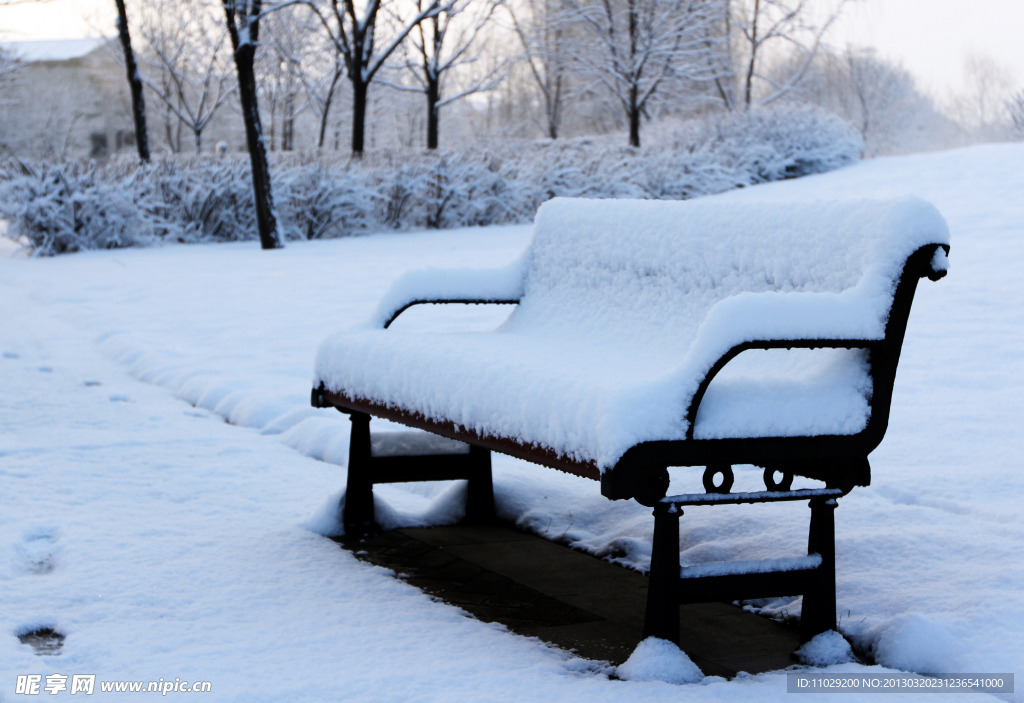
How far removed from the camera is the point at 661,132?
68.6 feet

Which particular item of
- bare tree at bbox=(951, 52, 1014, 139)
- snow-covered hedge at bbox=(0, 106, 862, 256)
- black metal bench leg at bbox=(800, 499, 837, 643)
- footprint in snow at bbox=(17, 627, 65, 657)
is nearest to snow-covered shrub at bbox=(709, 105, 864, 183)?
snow-covered hedge at bbox=(0, 106, 862, 256)

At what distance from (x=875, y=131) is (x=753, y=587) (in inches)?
1954

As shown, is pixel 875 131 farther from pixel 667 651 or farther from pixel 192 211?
pixel 667 651

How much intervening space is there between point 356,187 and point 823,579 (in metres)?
12.3

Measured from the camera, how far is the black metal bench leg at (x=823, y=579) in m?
2.06

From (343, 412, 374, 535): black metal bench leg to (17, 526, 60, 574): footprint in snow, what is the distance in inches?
31.2

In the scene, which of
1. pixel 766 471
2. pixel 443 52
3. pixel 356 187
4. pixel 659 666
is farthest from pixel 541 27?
pixel 659 666

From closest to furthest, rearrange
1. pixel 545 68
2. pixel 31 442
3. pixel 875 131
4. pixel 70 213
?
pixel 31 442
pixel 70 213
pixel 545 68
pixel 875 131

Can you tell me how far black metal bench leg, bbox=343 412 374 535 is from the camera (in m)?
2.95

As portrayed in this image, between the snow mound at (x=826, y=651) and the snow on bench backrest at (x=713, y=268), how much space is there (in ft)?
2.06

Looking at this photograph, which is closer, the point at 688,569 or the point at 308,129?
the point at 688,569

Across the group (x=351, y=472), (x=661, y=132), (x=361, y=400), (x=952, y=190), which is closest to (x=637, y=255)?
(x=361, y=400)

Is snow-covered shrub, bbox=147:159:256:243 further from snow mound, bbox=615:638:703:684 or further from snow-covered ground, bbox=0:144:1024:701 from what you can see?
snow mound, bbox=615:638:703:684

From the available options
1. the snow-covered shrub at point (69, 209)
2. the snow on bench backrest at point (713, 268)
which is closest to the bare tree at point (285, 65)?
the snow-covered shrub at point (69, 209)
